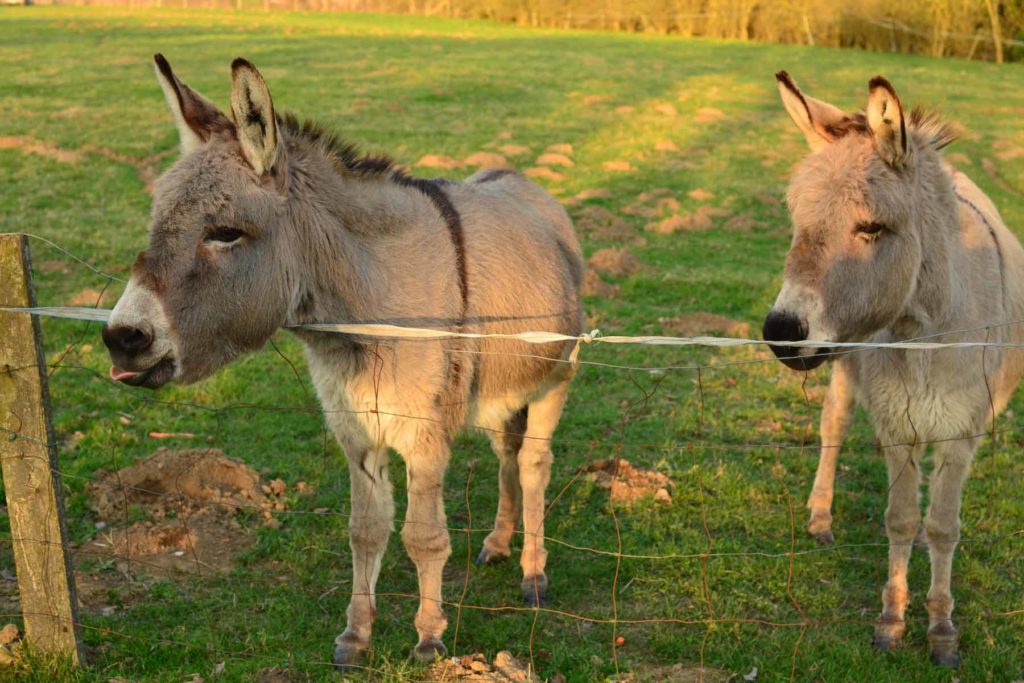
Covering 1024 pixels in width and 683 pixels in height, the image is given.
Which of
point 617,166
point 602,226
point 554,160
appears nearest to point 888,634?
point 602,226

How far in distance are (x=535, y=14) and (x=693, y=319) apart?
4452 cm

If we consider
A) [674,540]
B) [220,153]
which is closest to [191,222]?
[220,153]

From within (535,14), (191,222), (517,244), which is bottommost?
(517,244)

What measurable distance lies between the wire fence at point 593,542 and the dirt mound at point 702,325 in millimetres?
2308

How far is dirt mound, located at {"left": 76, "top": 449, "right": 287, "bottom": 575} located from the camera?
5148 millimetres

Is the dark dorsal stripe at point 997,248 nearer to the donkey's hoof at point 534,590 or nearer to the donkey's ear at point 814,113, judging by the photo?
the donkey's ear at point 814,113

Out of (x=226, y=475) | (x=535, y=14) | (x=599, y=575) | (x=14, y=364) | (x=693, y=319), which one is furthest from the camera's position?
(x=535, y=14)

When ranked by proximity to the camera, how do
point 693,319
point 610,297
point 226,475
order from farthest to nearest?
point 610,297 → point 693,319 → point 226,475

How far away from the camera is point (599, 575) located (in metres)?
5.20

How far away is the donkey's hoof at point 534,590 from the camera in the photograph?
4910 millimetres

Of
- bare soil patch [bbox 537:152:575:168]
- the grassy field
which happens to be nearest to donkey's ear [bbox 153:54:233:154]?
the grassy field

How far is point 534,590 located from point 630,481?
4.66 feet

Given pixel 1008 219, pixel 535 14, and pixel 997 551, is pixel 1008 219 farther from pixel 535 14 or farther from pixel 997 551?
pixel 535 14

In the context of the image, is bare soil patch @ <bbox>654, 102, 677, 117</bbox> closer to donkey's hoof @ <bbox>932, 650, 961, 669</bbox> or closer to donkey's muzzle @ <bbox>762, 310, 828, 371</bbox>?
donkey's hoof @ <bbox>932, 650, 961, 669</bbox>
